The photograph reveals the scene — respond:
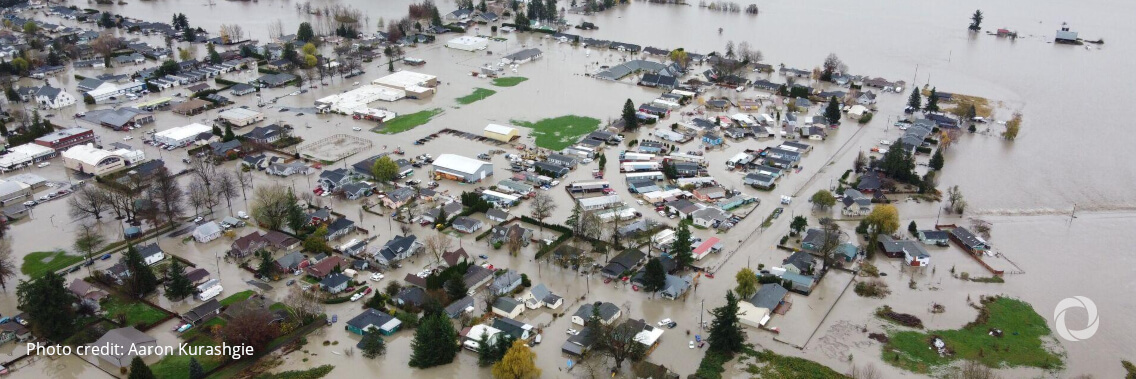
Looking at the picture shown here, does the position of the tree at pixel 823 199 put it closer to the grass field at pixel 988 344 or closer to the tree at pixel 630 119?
the grass field at pixel 988 344

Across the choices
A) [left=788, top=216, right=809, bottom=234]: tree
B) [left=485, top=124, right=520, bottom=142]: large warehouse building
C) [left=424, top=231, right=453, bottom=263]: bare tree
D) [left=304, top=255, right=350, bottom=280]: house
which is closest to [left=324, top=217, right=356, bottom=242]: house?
[left=304, top=255, right=350, bottom=280]: house

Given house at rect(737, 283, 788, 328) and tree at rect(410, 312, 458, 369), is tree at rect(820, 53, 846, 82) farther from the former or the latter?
tree at rect(410, 312, 458, 369)

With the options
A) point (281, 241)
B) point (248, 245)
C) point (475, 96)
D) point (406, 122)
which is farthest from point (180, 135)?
point (475, 96)

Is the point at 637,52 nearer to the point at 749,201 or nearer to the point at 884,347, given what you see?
the point at 749,201

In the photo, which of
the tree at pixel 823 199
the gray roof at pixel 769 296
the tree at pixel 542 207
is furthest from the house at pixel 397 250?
the tree at pixel 823 199

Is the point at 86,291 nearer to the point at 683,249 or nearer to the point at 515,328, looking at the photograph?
the point at 515,328

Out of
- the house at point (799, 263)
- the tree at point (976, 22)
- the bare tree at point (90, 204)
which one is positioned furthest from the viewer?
the tree at point (976, 22)
